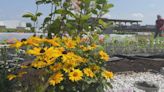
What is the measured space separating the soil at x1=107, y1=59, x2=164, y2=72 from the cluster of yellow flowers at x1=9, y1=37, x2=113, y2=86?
3.24m

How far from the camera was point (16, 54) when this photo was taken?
6.38 meters

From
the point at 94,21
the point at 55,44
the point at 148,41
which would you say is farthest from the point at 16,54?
the point at 148,41

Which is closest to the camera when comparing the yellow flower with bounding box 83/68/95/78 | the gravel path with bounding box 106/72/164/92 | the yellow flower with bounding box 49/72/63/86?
the yellow flower with bounding box 49/72/63/86

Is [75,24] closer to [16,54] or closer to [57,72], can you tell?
[57,72]

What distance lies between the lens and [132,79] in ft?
21.2

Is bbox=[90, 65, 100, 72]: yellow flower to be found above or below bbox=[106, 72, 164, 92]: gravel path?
above

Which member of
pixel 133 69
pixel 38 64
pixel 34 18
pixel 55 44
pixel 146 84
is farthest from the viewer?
pixel 133 69

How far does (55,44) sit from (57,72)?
30 cm

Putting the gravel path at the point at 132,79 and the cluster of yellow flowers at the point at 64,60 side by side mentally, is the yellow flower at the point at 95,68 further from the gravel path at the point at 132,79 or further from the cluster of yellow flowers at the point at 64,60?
the gravel path at the point at 132,79

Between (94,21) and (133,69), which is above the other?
(94,21)

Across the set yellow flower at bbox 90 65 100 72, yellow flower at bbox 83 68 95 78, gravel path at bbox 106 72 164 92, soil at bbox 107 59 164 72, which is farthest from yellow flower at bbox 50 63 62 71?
soil at bbox 107 59 164 72

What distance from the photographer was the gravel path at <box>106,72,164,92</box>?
18.8 feet

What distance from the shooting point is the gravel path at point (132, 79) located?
225 inches

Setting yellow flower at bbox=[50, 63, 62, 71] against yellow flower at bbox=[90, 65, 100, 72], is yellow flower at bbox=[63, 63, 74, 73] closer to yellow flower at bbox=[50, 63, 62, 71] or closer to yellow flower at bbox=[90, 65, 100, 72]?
yellow flower at bbox=[50, 63, 62, 71]
